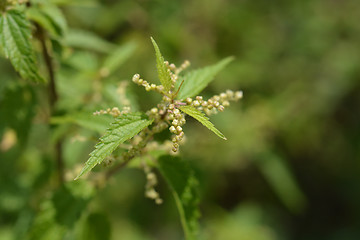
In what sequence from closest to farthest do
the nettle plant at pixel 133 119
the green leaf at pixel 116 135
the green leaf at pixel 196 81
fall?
the green leaf at pixel 116 135 < the nettle plant at pixel 133 119 < the green leaf at pixel 196 81

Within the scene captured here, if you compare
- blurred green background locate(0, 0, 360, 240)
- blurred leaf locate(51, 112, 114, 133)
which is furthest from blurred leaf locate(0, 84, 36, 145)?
blurred green background locate(0, 0, 360, 240)

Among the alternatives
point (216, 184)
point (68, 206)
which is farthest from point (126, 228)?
point (68, 206)

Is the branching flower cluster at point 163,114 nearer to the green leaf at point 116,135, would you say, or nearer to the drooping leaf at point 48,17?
the green leaf at point 116,135

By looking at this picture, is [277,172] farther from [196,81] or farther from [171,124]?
[171,124]

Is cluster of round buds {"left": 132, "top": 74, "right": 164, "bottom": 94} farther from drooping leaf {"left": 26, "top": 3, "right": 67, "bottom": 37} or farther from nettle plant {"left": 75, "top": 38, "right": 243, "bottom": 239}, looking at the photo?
drooping leaf {"left": 26, "top": 3, "right": 67, "bottom": 37}

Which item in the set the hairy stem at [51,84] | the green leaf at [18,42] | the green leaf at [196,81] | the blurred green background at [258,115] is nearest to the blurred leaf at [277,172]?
the blurred green background at [258,115]

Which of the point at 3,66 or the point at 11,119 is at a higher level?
the point at 11,119

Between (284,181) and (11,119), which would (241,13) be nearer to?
(284,181)

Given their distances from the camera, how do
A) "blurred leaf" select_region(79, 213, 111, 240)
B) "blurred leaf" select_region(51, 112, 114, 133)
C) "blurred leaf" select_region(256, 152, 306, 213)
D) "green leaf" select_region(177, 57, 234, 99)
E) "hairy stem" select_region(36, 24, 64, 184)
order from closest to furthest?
"green leaf" select_region(177, 57, 234, 99)
"blurred leaf" select_region(51, 112, 114, 133)
"hairy stem" select_region(36, 24, 64, 184)
"blurred leaf" select_region(79, 213, 111, 240)
"blurred leaf" select_region(256, 152, 306, 213)

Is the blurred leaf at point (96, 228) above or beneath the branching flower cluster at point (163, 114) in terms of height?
beneath
